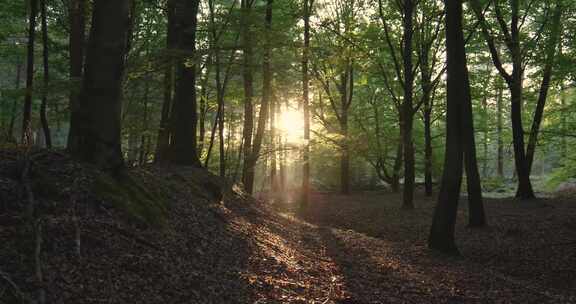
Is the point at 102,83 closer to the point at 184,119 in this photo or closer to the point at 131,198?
the point at 131,198

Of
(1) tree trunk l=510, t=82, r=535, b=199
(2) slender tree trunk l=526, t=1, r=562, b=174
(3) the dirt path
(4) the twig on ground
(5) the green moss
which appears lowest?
(3) the dirt path

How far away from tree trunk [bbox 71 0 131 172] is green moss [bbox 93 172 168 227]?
344 mm

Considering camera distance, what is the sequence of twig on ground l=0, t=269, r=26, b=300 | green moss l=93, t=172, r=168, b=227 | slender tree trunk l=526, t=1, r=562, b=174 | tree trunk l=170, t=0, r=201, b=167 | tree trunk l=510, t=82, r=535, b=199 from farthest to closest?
tree trunk l=510, t=82, r=535, b=199
slender tree trunk l=526, t=1, r=562, b=174
tree trunk l=170, t=0, r=201, b=167
green moss l=93, t=172, r=168, b=227
twig on ground l=0, t=269, r=26, b=300

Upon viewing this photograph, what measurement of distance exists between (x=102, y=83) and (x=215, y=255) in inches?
134

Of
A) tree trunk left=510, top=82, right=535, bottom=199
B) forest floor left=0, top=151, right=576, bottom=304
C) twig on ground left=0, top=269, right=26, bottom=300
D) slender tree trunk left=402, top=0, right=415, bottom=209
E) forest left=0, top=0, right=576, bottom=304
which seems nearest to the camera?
twig on ground left=0, top=269, right=26, bottom=300

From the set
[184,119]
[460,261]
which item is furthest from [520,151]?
[184,119]

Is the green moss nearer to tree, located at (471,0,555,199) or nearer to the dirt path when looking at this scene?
the dirt path

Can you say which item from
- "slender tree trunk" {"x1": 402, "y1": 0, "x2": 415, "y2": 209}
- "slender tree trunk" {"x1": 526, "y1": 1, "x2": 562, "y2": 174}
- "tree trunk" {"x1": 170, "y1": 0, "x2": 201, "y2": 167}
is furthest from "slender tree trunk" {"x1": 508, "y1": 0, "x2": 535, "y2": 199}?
"tree trunk" {"x1": 170, "y1": 0, "x2": 201, "y2": 167}

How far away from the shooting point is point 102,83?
6.96 m

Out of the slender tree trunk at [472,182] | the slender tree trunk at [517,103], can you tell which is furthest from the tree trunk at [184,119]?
the slender tree trunk at [517,103]

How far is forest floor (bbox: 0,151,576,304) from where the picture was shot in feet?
15.1

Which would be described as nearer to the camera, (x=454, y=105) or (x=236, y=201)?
(x=454, y=105)

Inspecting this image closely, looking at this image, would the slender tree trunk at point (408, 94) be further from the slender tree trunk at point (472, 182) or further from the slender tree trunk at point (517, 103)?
the slender tree trunk at point (517, 103)

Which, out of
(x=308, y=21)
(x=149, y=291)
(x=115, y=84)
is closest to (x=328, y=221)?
(x=308, y=21)
